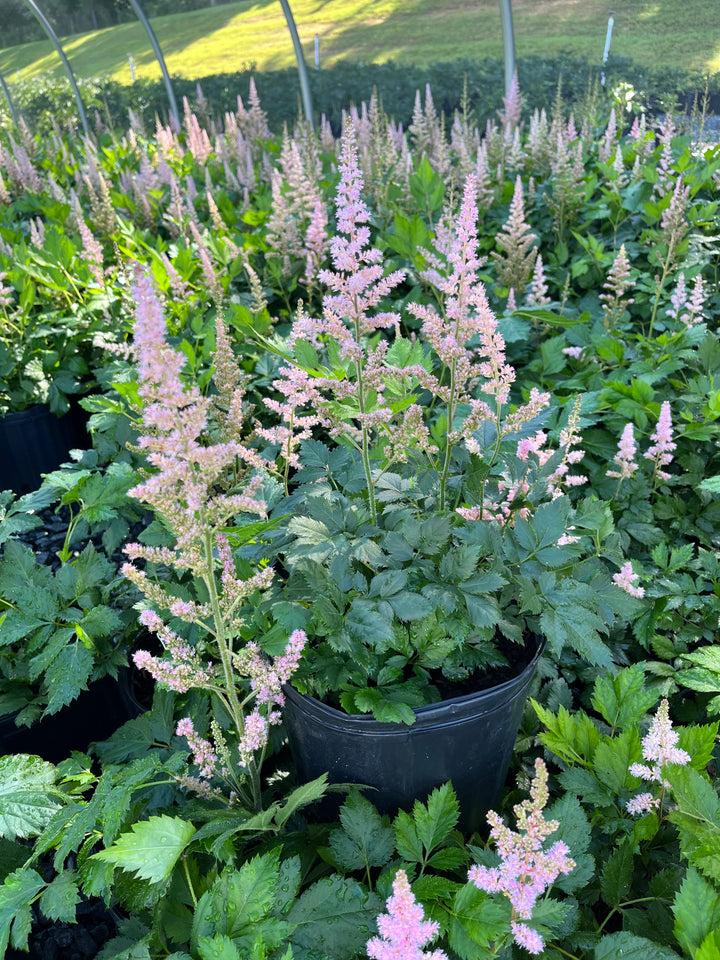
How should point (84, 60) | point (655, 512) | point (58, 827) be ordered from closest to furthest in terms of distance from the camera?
point (58, 827)
point (655, 512)
point (84, 60)

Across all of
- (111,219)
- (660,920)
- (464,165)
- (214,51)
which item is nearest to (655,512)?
(660,920)

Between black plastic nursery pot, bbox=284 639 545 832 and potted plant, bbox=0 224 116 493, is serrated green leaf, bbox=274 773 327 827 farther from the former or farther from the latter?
potted plant, bbox=0 224 116 493

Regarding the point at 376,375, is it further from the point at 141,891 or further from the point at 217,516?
the point at 141,891

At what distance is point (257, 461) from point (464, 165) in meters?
3.12

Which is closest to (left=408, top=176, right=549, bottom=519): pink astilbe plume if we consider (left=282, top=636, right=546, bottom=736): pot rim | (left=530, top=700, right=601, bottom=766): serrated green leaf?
(left=282, top=636, right=546, bottom=736): pot rim

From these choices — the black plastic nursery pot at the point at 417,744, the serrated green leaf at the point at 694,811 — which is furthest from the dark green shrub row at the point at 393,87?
the serrated green leaf at the point at 694,811

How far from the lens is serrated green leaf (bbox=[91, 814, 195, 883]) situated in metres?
1.19

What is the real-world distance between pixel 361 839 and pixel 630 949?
1.69ft

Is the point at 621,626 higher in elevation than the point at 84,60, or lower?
lower

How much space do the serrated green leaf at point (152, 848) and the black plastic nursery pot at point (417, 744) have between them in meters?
0.33

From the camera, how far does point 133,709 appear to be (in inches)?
83.9

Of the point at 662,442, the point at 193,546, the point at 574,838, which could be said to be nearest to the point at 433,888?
the point at 574,838

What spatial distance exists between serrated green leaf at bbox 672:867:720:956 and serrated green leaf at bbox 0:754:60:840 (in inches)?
46.6

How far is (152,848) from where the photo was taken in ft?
4.00
